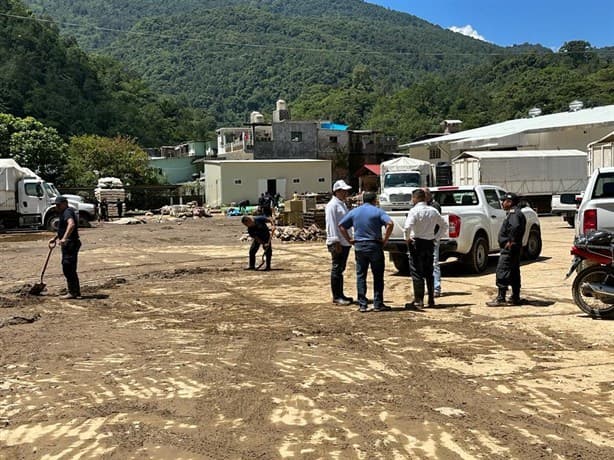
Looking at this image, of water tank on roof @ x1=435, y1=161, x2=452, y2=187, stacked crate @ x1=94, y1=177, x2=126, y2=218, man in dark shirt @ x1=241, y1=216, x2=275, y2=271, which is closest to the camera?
man in dark shirt @ x1=241, y1=216, x2=275, y2=271

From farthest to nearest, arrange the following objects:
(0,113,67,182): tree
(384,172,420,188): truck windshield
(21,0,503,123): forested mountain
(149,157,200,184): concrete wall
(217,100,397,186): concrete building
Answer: (21,0,503,123): forested mountain → (149,157,200,184): concrete wall → (217,100,397,186): concrete building → (0,113,67,182): tree → (384,172,420,188): truck windshield

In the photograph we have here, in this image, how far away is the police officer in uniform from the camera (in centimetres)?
976

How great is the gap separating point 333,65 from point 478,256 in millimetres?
135494

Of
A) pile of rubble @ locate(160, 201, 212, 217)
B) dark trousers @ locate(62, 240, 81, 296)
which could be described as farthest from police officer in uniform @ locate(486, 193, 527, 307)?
pile of rubble @ locate(160, 201, 212, 217)

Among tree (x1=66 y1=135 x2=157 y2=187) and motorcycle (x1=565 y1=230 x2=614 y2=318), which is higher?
tree (x1=66 y1=135 x2=157 y2=187)

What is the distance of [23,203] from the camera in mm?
31531

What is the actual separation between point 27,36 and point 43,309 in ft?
289

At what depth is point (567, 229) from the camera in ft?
79.6

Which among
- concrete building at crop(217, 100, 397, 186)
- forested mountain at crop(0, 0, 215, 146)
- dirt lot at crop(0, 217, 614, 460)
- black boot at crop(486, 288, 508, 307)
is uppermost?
forested mountain at crop(0, 0, 215, 146)

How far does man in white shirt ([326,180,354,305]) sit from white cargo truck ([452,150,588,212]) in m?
25.1

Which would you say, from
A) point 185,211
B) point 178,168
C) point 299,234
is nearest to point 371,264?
point 299,234

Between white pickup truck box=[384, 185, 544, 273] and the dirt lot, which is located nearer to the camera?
the dirt lot

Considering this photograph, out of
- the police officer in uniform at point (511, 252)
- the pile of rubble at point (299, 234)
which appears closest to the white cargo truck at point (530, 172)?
the pile of rubble at point (299, 234)

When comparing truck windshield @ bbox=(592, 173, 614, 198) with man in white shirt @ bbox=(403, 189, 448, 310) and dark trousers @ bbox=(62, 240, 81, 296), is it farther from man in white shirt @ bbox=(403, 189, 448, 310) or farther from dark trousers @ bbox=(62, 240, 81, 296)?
dark trousers @ bbox=(62, 240, 81, 296)
